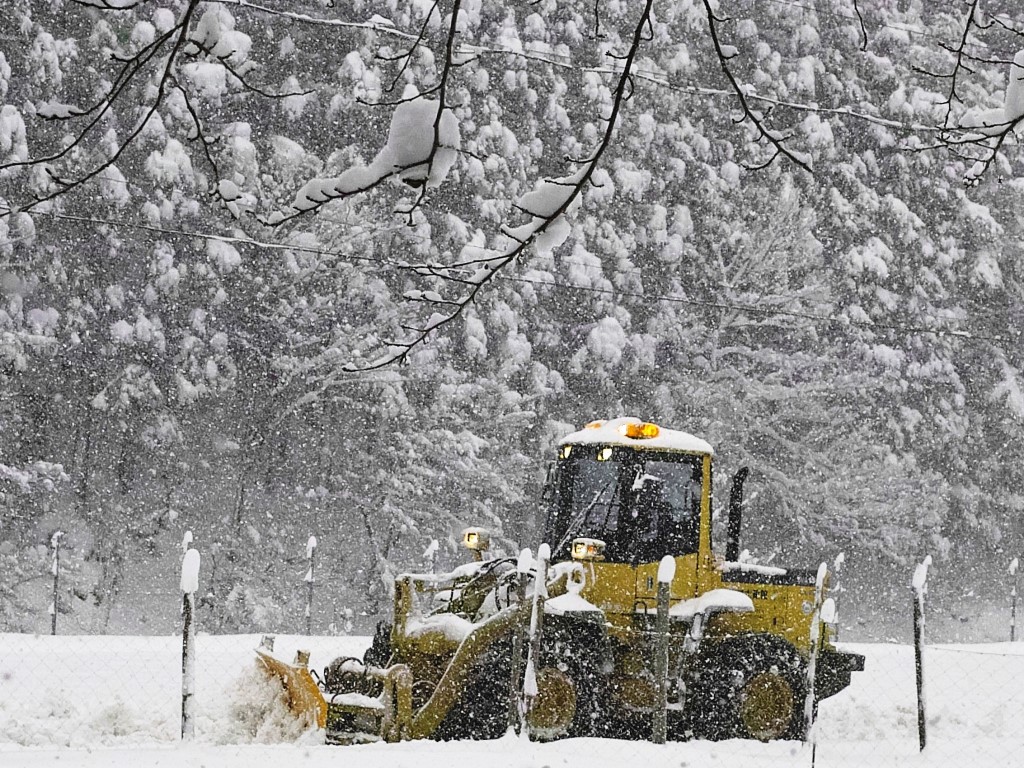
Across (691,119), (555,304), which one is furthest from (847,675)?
(691,119)

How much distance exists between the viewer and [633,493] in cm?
1048

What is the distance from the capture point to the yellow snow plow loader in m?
8.98

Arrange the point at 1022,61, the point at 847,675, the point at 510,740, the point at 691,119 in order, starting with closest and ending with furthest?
the point at 1022,61, the point at 510,740, the point at 847,675, the point at 691,119

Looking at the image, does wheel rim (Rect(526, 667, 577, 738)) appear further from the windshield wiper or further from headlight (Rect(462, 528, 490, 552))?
headlight (Rect(462, 528, 490, 552))

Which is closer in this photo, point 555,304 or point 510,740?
point 510,740

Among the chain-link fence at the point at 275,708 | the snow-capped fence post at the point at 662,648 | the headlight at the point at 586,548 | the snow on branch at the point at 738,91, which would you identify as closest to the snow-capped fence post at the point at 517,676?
the chain-link fence at the point at 275,708

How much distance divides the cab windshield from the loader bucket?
8.09 ft

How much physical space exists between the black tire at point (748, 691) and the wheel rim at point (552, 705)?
1030 millimetres

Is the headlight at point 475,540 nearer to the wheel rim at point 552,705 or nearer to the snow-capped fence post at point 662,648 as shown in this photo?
the wheel rim at point 552,705

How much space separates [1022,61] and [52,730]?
7.81 metres

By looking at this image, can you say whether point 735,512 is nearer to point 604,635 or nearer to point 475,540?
point 604,635

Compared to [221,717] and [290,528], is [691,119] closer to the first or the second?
[290,528]

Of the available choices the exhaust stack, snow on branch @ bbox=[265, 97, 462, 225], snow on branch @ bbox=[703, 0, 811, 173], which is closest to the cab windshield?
the exhaust stack

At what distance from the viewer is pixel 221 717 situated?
9.74m
